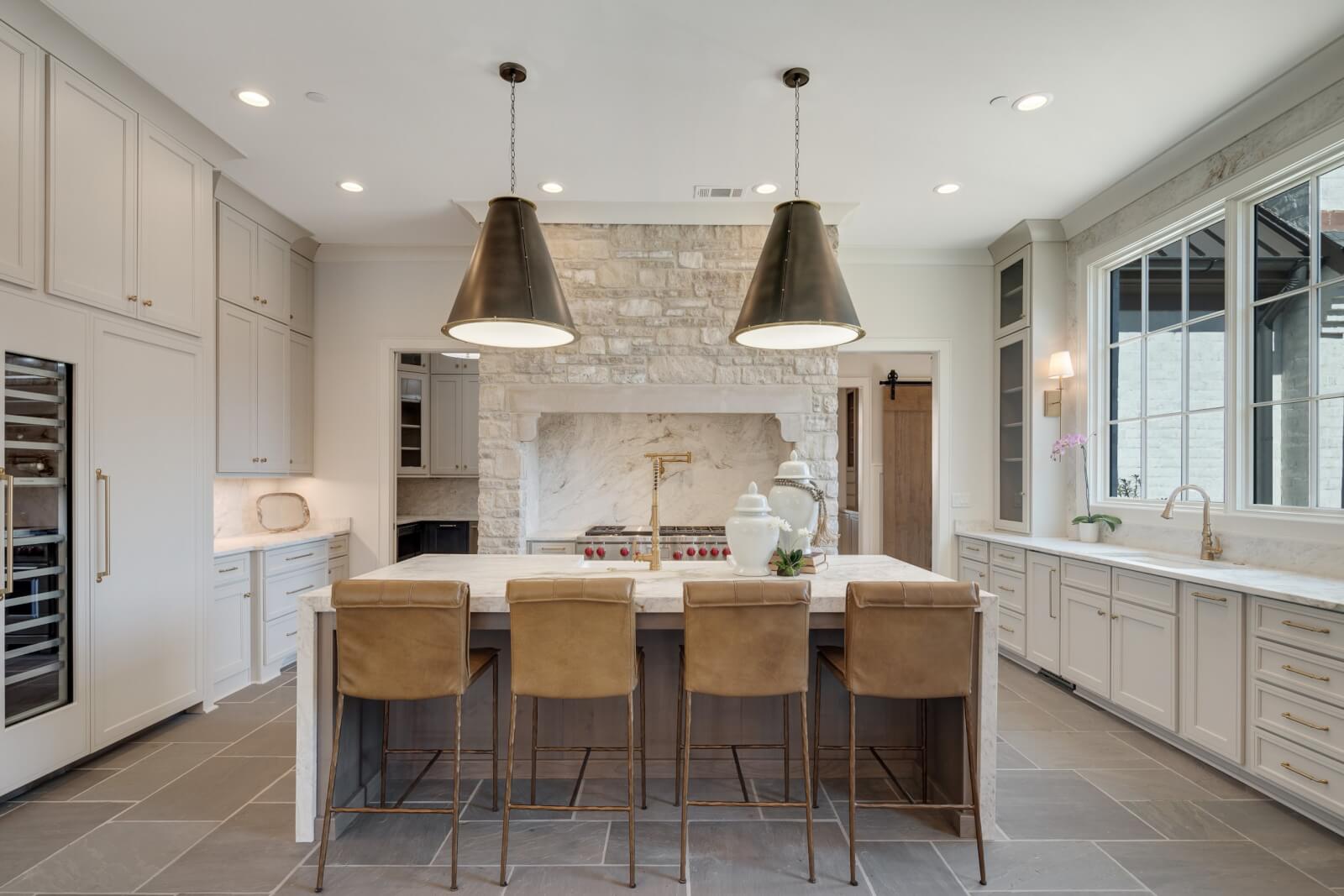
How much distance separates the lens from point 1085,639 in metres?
3.69

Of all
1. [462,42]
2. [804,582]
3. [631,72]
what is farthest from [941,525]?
[462,42]

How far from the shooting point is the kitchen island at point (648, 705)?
227cm

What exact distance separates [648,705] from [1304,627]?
240 centimetres

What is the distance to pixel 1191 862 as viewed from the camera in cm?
220

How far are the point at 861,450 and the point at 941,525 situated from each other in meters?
1.81

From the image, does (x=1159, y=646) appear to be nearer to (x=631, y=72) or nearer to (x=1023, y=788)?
(x=1023, y=788)

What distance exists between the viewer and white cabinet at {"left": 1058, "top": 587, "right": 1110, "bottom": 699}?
3529 mm

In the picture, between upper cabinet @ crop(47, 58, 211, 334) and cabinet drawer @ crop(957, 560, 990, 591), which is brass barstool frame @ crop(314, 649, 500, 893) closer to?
upper cabinet @ crop(47, 58, 211, 334)

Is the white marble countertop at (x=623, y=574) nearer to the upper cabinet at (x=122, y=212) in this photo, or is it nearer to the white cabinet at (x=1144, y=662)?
the white cabinet at (x=1144, y=662)

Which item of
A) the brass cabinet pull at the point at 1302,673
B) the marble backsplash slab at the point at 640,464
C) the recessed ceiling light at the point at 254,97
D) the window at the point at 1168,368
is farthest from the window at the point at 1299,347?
the recessed ceiling light at the point at 254,97

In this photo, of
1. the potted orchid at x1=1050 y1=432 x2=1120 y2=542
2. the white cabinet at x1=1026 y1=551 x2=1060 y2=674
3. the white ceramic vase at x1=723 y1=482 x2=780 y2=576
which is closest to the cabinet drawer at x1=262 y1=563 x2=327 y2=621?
the white ceramic vase at x1=723 y1=482 x2=780 y2=576

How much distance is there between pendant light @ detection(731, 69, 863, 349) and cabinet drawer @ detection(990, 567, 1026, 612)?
2636 millimetres

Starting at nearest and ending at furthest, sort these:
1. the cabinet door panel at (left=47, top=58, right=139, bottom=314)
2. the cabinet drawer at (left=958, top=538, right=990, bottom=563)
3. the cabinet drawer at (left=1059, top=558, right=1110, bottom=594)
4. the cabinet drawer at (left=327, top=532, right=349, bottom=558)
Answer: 1. the cabinet door panel at (left=47, top=58, right=139, bottom=314)
2. the cabinet drawer at (left=1059, top=558, right=1110, bottom=594)
3. the cabinet drawer at (left=958, top=538, right=990, bottom=563)
4. the cabinet drawer at (left=327, top=532, right=349, bottom=558)

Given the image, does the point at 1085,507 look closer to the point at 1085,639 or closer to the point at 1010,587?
the point at 1010,587
